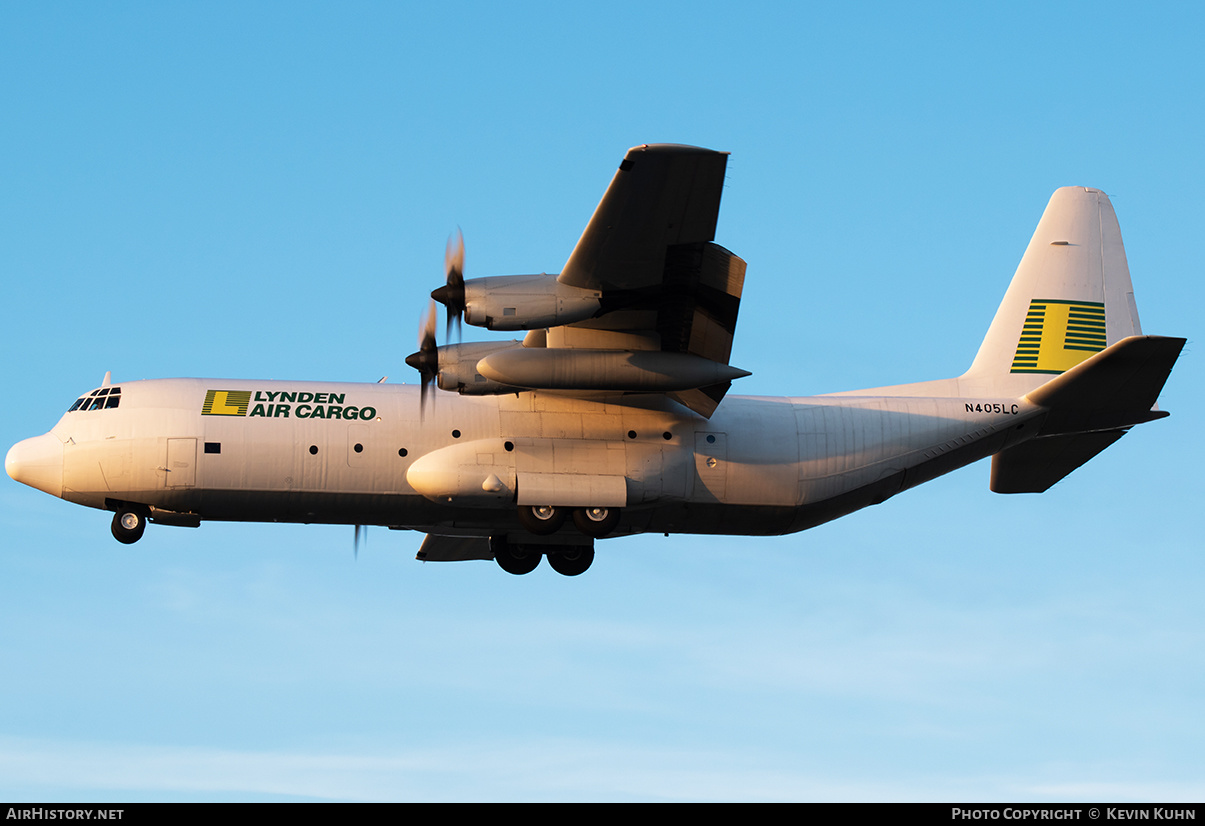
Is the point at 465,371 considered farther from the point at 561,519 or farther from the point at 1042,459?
the point at 1042,459

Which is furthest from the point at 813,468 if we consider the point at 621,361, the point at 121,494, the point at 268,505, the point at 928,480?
the point at 121,494

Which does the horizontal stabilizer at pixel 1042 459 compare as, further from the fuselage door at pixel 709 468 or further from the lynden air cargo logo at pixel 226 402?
the lynden air cargo logo at pixel 226 402

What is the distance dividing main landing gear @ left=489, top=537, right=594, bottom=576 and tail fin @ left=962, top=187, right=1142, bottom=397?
633 cm

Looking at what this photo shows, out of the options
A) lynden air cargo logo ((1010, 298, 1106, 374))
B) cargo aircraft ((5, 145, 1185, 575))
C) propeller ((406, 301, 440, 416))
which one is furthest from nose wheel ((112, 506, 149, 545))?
lynden air cargo logo ((1010, 298, 1106, 374))

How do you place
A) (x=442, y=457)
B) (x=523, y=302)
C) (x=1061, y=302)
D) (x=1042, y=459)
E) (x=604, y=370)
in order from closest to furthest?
(x=523, y=302), (x=604, y=370), (x=442, y=457), (x=1042, y=459), (x=1061, y=302)

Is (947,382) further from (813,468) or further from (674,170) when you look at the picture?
(674,170)

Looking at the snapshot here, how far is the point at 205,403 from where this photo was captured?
18.8 m

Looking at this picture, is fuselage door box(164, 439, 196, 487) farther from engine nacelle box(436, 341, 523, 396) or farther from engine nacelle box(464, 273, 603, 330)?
engine nacelle box(464, 273, 603, 330)

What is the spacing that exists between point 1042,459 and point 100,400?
45.8 ft

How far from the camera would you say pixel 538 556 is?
67.8 feet

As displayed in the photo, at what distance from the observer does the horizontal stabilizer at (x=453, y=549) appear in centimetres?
2242

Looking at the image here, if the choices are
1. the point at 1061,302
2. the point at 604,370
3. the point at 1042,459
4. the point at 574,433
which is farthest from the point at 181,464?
the point at 1061,302

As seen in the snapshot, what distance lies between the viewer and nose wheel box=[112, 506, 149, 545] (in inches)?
738

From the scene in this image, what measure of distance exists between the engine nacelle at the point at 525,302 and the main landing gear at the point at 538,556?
202 inches
